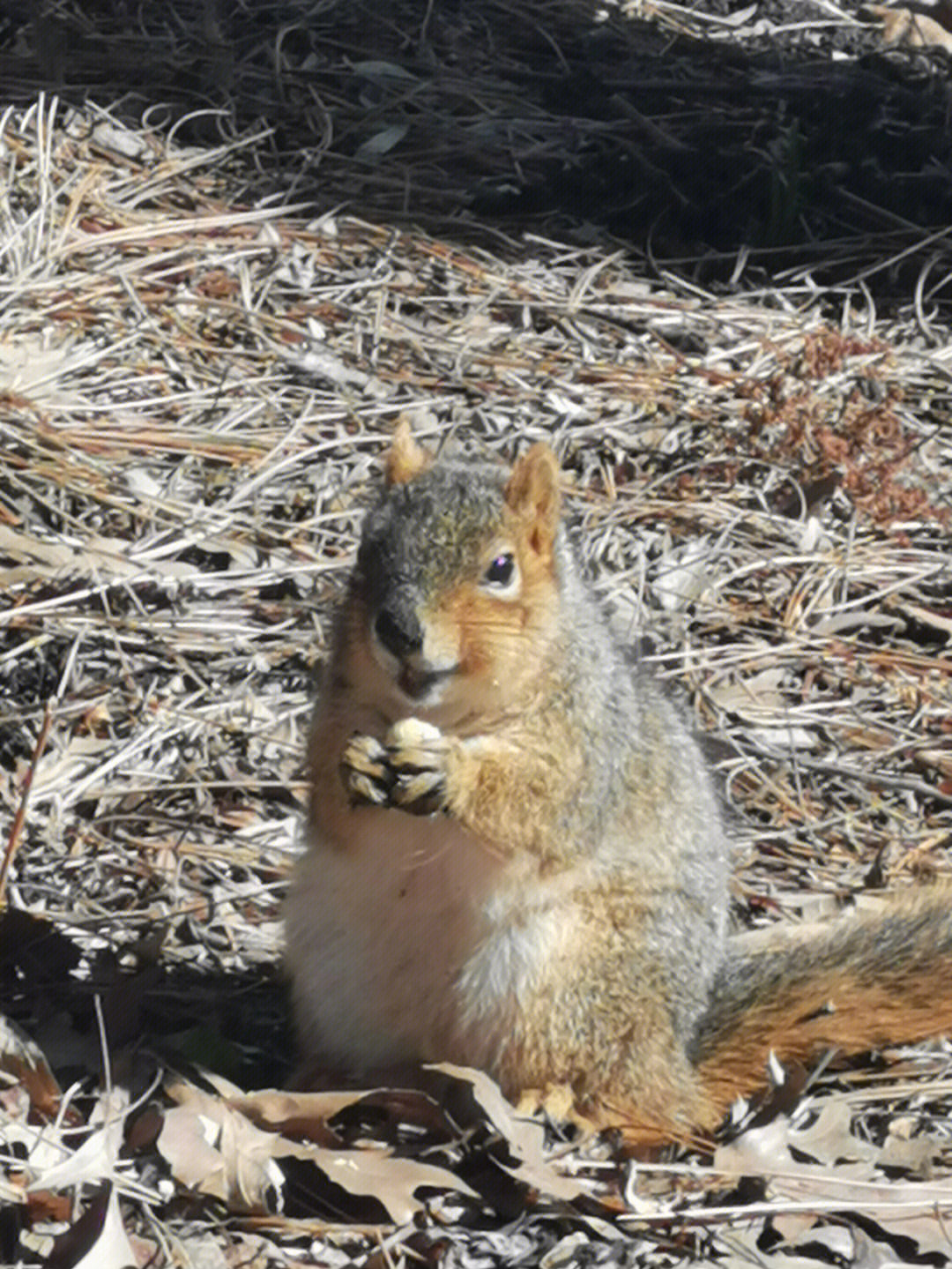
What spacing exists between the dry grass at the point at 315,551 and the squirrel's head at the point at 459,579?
1.84 ft

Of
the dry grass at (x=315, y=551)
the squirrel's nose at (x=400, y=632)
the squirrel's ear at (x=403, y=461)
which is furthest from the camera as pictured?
the dry grass at (x=315, y=551)

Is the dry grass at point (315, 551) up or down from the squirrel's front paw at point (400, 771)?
down

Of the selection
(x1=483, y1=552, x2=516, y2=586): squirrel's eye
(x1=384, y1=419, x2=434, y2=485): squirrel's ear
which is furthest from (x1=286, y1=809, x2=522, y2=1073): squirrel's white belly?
(x1=384, y1=419, x2=434, y2=485): squirrel's ear

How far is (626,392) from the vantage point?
5152mm

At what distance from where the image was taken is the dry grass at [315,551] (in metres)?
3.48

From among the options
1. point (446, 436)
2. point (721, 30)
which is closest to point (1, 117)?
point (446, 436)

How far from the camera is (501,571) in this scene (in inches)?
125

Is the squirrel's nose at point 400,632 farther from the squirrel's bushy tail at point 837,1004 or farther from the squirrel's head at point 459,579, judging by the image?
the squirrel's bushy tail at point 837,1004

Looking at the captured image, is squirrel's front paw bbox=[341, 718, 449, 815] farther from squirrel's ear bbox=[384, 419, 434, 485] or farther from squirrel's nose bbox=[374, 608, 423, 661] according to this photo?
squirrel's ear bbox=[384, 419, 434, 485]

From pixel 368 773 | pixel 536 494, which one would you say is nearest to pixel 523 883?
pixel 368 773

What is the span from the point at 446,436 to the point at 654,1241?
7.21ft

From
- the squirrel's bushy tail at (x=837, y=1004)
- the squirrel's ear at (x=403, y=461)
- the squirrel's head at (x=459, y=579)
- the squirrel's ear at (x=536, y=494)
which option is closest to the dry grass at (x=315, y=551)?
the squirrel's bushy tail at (x=837, y=1004)

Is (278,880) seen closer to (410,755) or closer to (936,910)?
(410,755)

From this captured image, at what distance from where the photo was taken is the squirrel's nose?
301 centimetres
